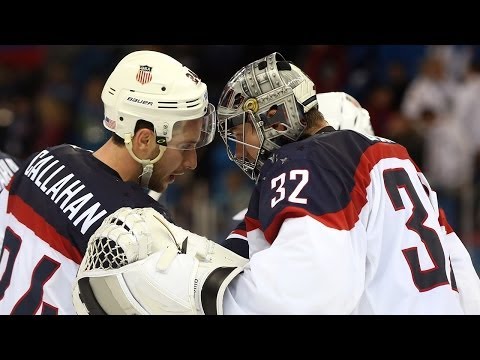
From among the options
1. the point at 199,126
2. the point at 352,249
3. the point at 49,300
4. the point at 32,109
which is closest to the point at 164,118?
the point at 199,126

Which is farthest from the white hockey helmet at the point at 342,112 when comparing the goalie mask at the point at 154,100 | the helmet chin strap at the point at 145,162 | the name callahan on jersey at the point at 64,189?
the name callahan on jersey at the point at 64,189

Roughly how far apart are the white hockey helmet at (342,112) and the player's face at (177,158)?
37.8 inches

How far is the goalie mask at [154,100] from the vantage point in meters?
3.90

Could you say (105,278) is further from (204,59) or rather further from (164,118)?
(204,59)

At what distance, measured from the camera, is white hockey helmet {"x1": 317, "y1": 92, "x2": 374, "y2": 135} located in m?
4.81

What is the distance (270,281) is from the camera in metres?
3.10

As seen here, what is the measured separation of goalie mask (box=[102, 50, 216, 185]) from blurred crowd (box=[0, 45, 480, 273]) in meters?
3.80

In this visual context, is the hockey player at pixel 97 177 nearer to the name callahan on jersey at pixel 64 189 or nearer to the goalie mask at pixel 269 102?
the name callahan on jersey at pixel 64 189

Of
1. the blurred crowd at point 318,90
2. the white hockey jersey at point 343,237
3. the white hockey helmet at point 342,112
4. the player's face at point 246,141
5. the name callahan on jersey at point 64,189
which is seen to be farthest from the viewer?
the blurred crowd at point 318,90

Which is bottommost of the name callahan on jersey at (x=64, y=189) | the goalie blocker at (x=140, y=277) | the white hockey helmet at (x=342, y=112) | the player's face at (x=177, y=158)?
the goalie blocker at (x=140, y=277)

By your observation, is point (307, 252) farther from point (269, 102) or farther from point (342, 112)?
point (342, 112)

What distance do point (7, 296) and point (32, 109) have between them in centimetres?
536

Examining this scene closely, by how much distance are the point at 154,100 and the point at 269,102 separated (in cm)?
51

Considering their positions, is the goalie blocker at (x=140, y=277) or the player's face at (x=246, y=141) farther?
the player's face at (x=246, y=141)
